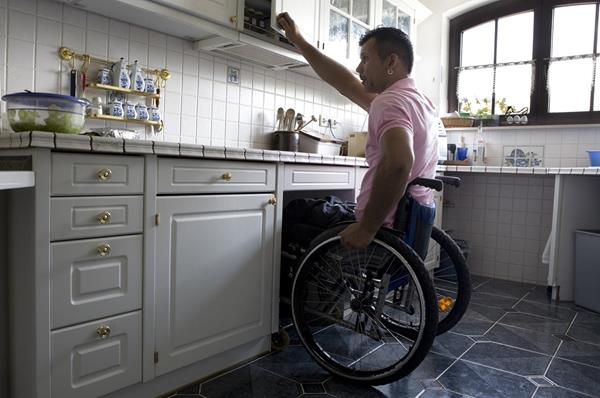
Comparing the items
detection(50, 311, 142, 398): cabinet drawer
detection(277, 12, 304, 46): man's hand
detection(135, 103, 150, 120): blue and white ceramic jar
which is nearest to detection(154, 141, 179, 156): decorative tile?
detection(50, 311, 142, 398): cabinet drawer

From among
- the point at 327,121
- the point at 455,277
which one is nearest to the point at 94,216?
the point at 455,277

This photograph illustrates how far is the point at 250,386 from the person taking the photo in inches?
64.1

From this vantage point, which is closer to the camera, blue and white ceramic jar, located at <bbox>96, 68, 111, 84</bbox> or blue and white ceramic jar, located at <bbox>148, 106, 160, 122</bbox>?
blue and white ceramic jar, located at <bbox>96, 68, 111, 84</bbox>

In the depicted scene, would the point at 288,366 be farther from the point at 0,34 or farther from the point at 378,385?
the point at 0,34

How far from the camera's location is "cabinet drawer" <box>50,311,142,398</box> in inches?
48.9

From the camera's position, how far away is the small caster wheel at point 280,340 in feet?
6.30

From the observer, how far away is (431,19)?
12.8 feet

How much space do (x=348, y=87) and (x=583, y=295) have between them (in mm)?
1989

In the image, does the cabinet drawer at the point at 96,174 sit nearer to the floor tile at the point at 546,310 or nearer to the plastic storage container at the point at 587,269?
the floor tile at the point at 546,310

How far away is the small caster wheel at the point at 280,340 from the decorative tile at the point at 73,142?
112cm

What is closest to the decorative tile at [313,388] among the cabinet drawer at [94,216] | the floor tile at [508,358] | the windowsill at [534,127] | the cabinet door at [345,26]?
the floor tile at [508,358]

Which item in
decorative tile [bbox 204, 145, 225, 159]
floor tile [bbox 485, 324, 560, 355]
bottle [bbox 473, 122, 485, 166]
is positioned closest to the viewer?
decorative tile [bbox 204, 145, 225, 159]

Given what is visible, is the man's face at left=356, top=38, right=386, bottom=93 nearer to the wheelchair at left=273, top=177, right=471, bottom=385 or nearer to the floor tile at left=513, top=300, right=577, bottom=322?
the wheelchair at left=273, top=177, right=471, bottom=385

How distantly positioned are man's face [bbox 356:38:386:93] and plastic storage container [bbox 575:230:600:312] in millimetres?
A: 1865
